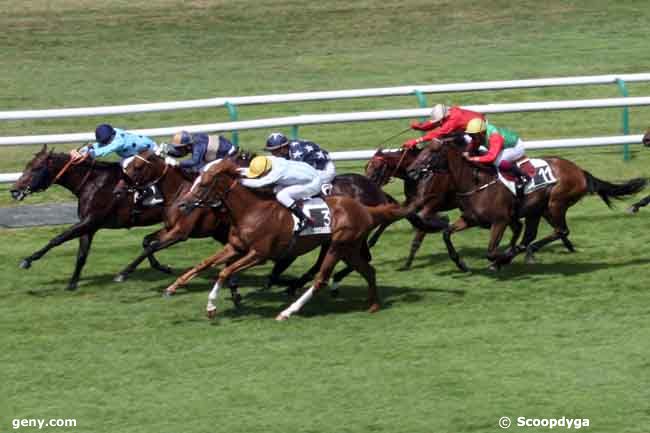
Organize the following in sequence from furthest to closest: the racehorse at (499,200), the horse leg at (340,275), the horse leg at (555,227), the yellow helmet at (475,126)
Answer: the horse leg at (555,227) < the yellow helmet at (475,126) < the racehorse at (499,200) < the horse leg at (340,275)

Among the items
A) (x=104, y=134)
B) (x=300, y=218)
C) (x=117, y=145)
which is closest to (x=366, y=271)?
(x=300, y=218)

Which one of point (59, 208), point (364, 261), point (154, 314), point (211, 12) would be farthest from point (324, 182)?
point (211, 12)

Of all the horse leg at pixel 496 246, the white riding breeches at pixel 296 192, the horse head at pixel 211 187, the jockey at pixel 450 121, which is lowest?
the horse leg at pixel 496 246

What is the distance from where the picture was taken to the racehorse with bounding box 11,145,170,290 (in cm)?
1348

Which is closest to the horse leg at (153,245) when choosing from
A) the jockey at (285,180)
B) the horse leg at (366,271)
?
the jockey at (285,180)

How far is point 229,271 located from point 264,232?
18.3 inches

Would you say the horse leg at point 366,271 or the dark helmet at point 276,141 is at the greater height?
the dark helmet at point 276,141

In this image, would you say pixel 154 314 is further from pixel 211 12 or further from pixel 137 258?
pixel 211 12

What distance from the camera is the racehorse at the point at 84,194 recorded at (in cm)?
1348

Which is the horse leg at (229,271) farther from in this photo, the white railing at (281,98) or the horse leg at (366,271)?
the white railing at (281,98)

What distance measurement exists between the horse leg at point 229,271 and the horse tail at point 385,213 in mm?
1190

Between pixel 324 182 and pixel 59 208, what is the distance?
15.6 feet

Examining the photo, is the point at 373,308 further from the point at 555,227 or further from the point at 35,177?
the point at 35,177

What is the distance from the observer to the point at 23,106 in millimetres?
23109
